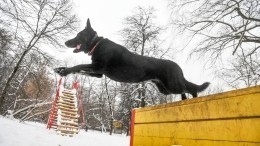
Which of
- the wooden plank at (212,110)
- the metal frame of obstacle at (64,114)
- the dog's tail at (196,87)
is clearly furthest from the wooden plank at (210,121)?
the metal frame of obstacle at (64,114)

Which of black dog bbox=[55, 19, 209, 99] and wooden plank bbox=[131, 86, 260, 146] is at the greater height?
black dog bbox=[55, 19, 209, 99]

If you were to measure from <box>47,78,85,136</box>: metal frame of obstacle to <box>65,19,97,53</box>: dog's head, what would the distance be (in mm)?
9208

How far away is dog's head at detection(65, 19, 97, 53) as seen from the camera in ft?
14.1

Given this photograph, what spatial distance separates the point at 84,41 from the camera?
437 cm

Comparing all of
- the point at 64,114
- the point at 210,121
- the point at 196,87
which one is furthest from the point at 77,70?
the point at 64,114

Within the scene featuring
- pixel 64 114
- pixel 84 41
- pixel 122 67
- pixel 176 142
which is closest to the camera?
pixel 176 142

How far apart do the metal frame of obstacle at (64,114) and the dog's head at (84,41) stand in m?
9.21

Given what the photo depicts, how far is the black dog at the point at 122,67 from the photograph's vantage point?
4.04 metres

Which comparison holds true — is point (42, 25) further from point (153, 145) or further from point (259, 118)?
point (259, 118)

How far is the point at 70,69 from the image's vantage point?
4090mm

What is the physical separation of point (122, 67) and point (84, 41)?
0.84 meters

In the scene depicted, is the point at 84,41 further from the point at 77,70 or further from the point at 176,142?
the point at 176,142

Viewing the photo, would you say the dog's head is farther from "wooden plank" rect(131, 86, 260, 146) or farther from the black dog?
"wooden plank" rect(131, 86, 260, 146)

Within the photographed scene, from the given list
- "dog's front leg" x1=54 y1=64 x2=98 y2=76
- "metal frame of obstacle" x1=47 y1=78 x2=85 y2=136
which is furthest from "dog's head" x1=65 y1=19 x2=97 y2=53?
"metal frame of obstacle" x1=47 y1=78 x2=85 y2=136
